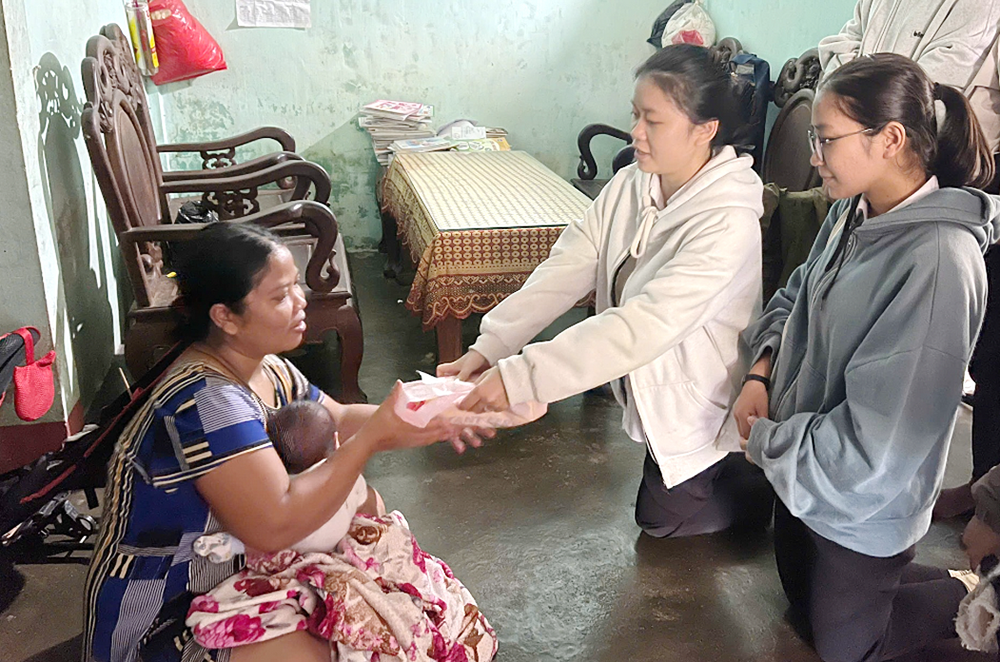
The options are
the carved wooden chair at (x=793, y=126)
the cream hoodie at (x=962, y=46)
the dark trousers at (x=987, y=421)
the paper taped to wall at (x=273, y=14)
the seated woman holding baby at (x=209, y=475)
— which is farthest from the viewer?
the paper taped to wall at (x=273, y=14)

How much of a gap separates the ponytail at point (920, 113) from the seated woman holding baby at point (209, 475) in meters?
1.07

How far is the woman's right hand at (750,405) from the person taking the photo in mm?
1873

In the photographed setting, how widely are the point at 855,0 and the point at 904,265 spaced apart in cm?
269

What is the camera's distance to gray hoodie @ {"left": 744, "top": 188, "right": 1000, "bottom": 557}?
1.49m

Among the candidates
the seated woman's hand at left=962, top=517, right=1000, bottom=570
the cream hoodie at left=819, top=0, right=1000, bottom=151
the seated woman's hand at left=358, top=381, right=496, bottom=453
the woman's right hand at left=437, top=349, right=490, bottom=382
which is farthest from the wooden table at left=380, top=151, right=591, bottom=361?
the seated woman's hand at left=962, top=517, right=1000, bottom=570

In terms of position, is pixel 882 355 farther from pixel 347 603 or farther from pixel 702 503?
pixel 347 603

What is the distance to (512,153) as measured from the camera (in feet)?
15.6

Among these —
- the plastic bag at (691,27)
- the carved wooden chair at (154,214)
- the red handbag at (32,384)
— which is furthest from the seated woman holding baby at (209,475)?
the plastic bag at (691,27)

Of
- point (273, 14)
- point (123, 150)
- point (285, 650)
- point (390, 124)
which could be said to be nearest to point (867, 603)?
point (285, 650)

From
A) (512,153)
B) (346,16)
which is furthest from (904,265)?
(346,16)

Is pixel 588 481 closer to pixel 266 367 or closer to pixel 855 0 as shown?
pixel 266 367

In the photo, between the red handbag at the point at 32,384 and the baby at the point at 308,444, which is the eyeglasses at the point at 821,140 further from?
the red handbag at the point at 32,384

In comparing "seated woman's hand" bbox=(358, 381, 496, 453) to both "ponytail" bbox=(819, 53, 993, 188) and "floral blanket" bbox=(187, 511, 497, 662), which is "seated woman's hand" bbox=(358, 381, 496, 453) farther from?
"ponytail" bbox=(819, 53, 993, 188)

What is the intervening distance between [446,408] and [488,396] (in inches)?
7.7
